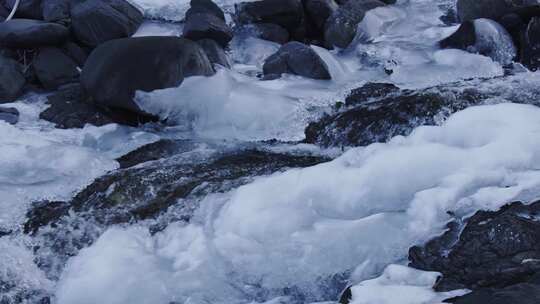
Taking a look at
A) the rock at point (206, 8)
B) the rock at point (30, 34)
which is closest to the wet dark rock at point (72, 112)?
the rock at point (30, 34)

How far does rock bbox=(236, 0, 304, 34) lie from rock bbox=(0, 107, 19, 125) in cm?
321

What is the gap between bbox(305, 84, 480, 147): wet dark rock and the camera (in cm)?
542

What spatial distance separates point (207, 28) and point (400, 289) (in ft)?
17.0

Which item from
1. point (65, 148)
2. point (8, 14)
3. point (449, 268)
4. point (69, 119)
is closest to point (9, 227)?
point (65, 148)

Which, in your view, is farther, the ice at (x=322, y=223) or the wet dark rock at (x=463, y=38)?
the wet dark rock at (x=463, y=38)

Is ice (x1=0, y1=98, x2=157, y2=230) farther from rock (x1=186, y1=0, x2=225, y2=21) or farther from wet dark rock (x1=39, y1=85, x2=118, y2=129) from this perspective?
rock (x1=186, y1=0, x2=225, y2=21)

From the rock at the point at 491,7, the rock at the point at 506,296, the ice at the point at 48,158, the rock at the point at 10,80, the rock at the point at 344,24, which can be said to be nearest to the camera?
the rock at the point at 506,296

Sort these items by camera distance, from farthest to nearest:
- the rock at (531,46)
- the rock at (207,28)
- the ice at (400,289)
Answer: the rock at (207,28)
the rock at (531,46)
the ice at (400,289)

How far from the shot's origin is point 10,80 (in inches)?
275

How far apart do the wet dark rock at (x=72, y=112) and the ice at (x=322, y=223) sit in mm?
2326

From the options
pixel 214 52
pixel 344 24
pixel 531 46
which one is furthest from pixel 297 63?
pixel 531 46

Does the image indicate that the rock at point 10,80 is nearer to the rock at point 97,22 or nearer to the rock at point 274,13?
the rock at point 97,22

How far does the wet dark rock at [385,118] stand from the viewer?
542cm

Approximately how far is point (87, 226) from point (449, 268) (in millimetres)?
2488
